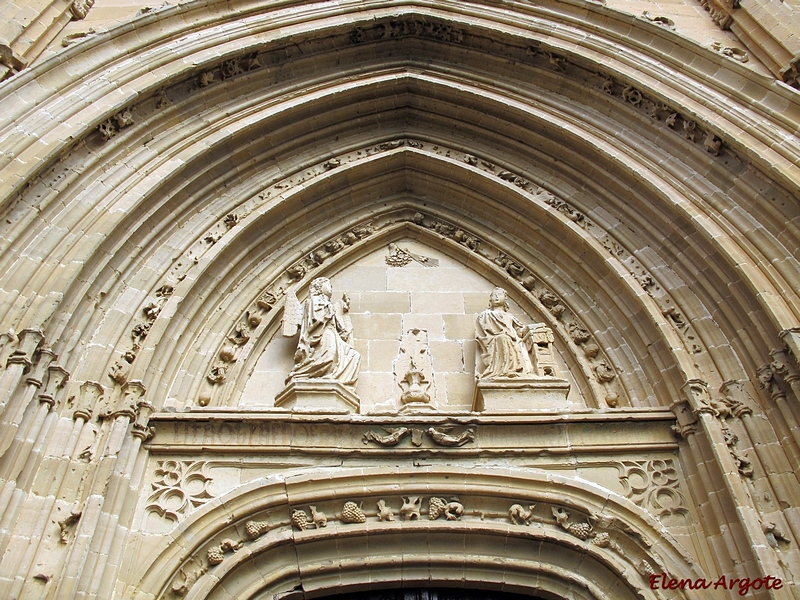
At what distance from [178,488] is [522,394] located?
3.06m

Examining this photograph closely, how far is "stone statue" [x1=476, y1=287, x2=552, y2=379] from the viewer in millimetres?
7312

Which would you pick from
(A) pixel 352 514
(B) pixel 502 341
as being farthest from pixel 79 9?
(A) pixel 352 514

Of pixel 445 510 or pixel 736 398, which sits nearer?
pixel 445 510

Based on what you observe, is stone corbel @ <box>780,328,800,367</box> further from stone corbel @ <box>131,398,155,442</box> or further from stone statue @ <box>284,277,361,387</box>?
stone corbel @ <box>131,398,155,442</box>

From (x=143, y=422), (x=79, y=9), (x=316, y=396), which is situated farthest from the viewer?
(x=79, y=9)

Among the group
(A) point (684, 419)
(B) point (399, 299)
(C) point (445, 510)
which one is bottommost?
(C) point (445, 510)

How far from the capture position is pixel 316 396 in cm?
696

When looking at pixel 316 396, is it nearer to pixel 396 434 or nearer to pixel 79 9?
pixel 396 434

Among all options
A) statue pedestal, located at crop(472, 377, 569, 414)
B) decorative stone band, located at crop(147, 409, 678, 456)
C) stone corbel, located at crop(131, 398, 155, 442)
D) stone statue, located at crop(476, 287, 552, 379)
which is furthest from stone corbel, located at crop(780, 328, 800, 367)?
stone corbel, located at crop(131, 398, 155, 442)

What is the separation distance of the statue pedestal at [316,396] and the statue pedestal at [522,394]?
1.22 m

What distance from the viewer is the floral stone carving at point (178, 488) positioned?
20.1 ft

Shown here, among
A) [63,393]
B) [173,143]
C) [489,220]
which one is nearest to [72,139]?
[173,143]

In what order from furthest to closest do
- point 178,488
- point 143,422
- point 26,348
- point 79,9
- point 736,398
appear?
point 79,9 < point 736,398 < point 143,422 < point 178,488 < point 26,348

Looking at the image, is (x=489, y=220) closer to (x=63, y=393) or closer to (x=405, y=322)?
(x=405, y=322)
